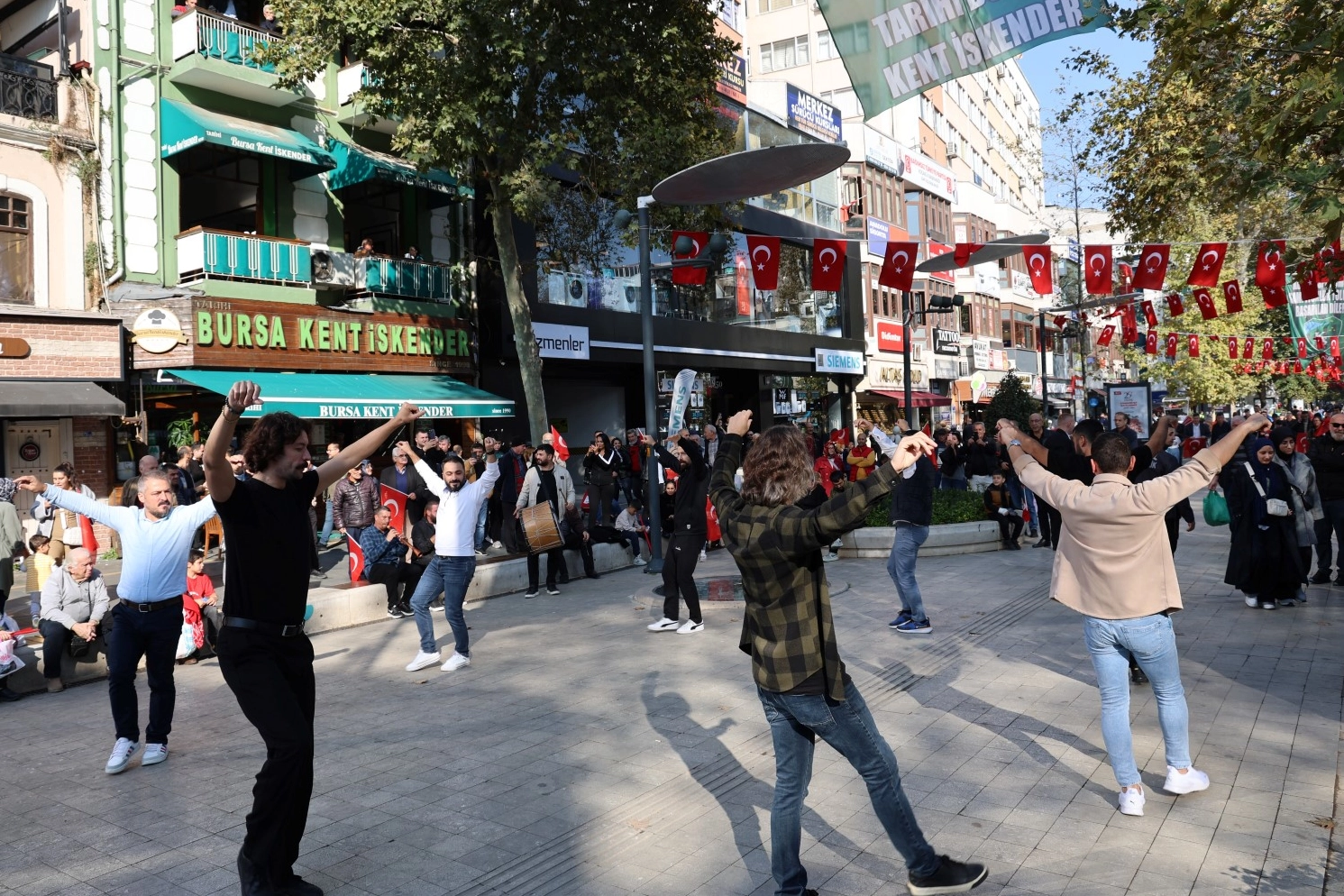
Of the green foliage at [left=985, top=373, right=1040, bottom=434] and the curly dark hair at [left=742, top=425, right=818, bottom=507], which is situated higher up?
the green foliage at [left=985, top=373, right=1040, bottom=434]

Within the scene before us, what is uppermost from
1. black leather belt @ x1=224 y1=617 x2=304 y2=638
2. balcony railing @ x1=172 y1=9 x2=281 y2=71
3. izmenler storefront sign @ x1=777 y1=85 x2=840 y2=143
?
izmenler storefront sign @ x1=777 y1=85 x2=840 y2=143

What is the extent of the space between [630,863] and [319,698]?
3.82m

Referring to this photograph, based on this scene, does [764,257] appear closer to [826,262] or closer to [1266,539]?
[826,262]

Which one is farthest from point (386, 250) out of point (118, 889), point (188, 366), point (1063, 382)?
point (1063, 382)

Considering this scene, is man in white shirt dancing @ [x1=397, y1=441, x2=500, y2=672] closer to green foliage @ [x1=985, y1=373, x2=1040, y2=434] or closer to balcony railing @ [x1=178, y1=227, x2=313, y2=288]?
balcony railing @ [x1=178, y1=227, x2=313, y2=288]

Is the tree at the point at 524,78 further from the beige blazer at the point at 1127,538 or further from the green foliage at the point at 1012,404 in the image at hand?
the green foliage at the point at 1012,404

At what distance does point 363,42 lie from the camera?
15.0 m

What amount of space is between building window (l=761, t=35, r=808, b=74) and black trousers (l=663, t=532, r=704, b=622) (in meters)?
39.5

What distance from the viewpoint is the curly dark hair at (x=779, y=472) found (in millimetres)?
3684

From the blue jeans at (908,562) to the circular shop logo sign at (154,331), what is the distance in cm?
1225

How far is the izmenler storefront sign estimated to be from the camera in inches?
1244

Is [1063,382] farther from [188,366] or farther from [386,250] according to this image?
[188,366]

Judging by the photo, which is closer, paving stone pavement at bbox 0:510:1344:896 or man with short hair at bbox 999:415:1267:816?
paving stone pavement at bbox 0:510:1344:896

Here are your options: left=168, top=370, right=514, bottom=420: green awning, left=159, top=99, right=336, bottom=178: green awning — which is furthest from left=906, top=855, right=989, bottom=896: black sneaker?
left=159, top=99, right=336, bottom=178: green awning
